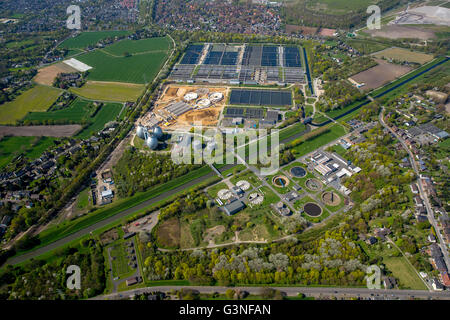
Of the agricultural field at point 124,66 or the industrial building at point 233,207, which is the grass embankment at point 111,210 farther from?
the agricultural field at point 124,66

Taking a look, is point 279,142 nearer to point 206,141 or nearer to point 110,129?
point 206,141

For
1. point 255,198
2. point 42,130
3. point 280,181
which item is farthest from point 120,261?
point 42,130

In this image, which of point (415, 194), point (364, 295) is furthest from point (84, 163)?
point (415, 194)

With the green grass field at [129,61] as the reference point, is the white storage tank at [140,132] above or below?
below

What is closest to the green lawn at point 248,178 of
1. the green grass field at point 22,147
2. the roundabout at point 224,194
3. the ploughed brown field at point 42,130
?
the roundabout at point 224,194

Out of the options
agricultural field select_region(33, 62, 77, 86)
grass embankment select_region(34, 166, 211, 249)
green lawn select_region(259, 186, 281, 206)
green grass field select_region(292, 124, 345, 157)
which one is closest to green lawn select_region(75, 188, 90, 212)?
grass embankment select_region(34, 166, 211, 249)

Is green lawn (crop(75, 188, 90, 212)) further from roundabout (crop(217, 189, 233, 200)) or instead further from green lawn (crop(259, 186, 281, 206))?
green lawn (crop(259, 186, 281, 206))
